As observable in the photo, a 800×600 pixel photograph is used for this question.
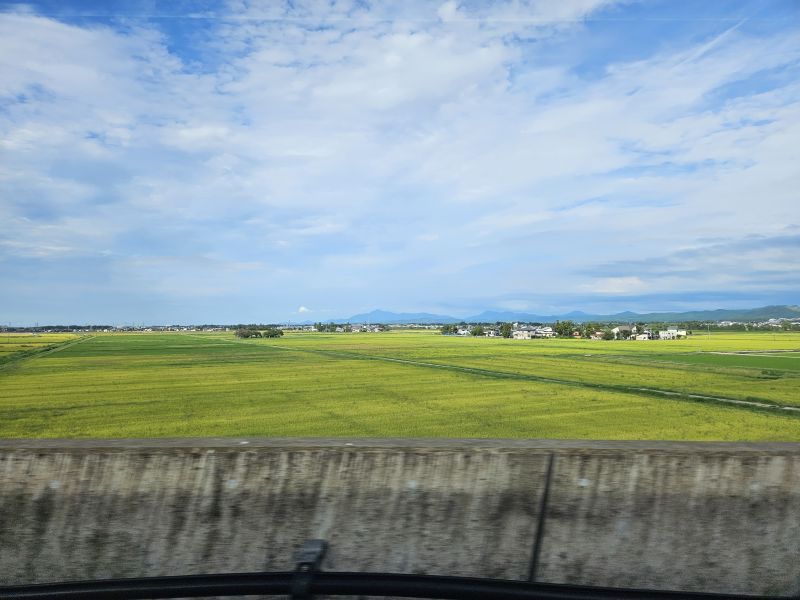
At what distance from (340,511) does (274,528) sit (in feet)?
1.35

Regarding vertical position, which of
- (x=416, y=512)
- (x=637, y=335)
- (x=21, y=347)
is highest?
(x=416, y=512)

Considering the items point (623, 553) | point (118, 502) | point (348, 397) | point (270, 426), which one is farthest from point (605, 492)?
point (348, 397)

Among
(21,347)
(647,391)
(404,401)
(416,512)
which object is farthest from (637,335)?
(416,512)

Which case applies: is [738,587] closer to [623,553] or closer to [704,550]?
[704,550]

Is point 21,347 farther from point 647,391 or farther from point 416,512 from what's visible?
point 416,512

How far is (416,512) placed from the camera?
11.4 feet

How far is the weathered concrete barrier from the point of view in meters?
3.41

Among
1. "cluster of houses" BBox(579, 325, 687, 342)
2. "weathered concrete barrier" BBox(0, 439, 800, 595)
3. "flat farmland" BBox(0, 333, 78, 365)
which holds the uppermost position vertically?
"weathered concrete barrier" BBox(0, 439, 800, 595)

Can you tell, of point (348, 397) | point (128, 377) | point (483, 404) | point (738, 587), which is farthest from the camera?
point (128, 377)

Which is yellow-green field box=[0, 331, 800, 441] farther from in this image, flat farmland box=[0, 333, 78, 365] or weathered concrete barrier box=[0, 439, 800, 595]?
flat farmland box=[0, 333, 78, 365]

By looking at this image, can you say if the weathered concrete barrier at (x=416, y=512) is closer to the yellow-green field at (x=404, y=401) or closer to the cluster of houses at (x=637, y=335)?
the yellow-green field at (x=404, y=401)

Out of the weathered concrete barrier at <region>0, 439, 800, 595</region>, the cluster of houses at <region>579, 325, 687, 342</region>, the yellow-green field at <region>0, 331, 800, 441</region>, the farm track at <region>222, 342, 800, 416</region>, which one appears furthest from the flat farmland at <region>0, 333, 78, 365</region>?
the cluster of houses at <region>579, 325, 687, 342</region>

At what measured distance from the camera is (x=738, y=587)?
338cm

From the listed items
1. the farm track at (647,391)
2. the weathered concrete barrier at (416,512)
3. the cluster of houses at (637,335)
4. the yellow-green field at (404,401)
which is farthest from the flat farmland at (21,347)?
the cluster of houses at (637,335)
